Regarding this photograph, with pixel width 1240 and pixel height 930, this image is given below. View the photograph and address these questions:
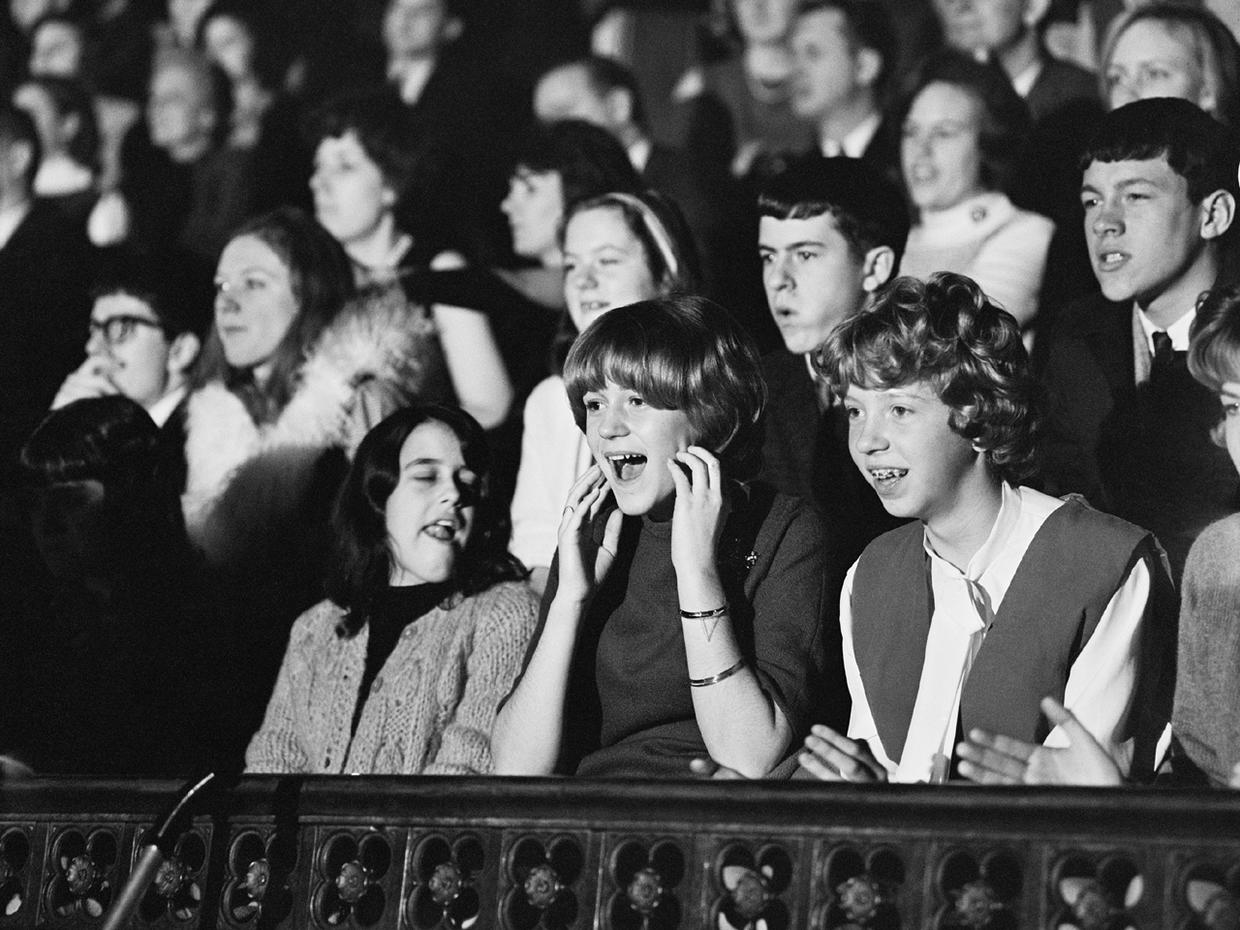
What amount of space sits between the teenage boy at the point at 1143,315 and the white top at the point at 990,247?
21 centimetres

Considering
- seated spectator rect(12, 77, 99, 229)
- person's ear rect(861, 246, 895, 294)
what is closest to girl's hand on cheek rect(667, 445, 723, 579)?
person's ear rect(861, 246, 895, 294)

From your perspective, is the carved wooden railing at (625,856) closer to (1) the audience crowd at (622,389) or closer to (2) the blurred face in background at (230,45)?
(1) the audience crowd at (622,389)

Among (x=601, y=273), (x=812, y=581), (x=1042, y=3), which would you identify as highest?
(x=1042, y=3)

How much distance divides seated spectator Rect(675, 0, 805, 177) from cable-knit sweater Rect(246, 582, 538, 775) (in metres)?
1.58

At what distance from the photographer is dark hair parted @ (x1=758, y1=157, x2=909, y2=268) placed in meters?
3.62

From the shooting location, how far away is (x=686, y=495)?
2.69 m

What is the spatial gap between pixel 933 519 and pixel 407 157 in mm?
2408

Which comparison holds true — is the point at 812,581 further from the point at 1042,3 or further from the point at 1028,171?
the point at 1042,3

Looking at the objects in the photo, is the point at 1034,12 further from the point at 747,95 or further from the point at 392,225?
the point at 392,225

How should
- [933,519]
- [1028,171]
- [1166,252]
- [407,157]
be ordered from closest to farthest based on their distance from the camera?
[933,519], [1166,252], [1028,171], [407,157]

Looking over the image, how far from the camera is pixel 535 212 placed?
14.4ft

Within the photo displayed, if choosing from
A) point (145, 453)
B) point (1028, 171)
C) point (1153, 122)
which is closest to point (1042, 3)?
point (1028, 171)

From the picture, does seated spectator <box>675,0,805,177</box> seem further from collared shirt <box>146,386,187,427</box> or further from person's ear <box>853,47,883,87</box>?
collared shirt <box>146,386,187,427</box>

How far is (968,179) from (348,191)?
1.69 metres
